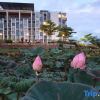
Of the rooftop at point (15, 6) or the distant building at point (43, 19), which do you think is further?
the rooftop at point (15, 6)

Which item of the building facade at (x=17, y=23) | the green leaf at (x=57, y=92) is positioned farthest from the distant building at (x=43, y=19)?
the green leaf at (x=57, y=92)

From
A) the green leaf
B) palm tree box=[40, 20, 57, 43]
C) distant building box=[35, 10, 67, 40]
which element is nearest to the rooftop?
distant building box=[35, 10, 67, 40]

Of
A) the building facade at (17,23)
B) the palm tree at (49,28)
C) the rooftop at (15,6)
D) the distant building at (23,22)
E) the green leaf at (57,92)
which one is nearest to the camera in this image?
the green leaf at (57,92)

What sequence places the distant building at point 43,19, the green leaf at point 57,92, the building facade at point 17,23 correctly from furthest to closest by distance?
the building facade at point 17,23 < the distant building at point 43,19 < the green leaf at point 57,92

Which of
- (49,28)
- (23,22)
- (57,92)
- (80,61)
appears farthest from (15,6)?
(57,92)

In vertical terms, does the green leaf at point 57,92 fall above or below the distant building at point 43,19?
below

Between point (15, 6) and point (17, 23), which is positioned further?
point (15, 6)

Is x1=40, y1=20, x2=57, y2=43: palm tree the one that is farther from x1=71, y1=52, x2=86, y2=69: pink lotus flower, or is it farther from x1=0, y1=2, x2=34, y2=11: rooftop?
x1=71, y1=52, x2=86, y2=69: pink lotus flower

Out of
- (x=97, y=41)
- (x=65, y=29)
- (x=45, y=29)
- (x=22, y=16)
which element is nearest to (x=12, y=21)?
(x=22, y=16)

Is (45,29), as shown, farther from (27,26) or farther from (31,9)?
(31,9)

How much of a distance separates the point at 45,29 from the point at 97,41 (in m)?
44.5

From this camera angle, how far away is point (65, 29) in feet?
148

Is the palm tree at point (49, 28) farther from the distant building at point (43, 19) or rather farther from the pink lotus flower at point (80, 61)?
the pink lotus flower at point (80, 61)

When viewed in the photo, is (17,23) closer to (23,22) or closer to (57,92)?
(23,22)
